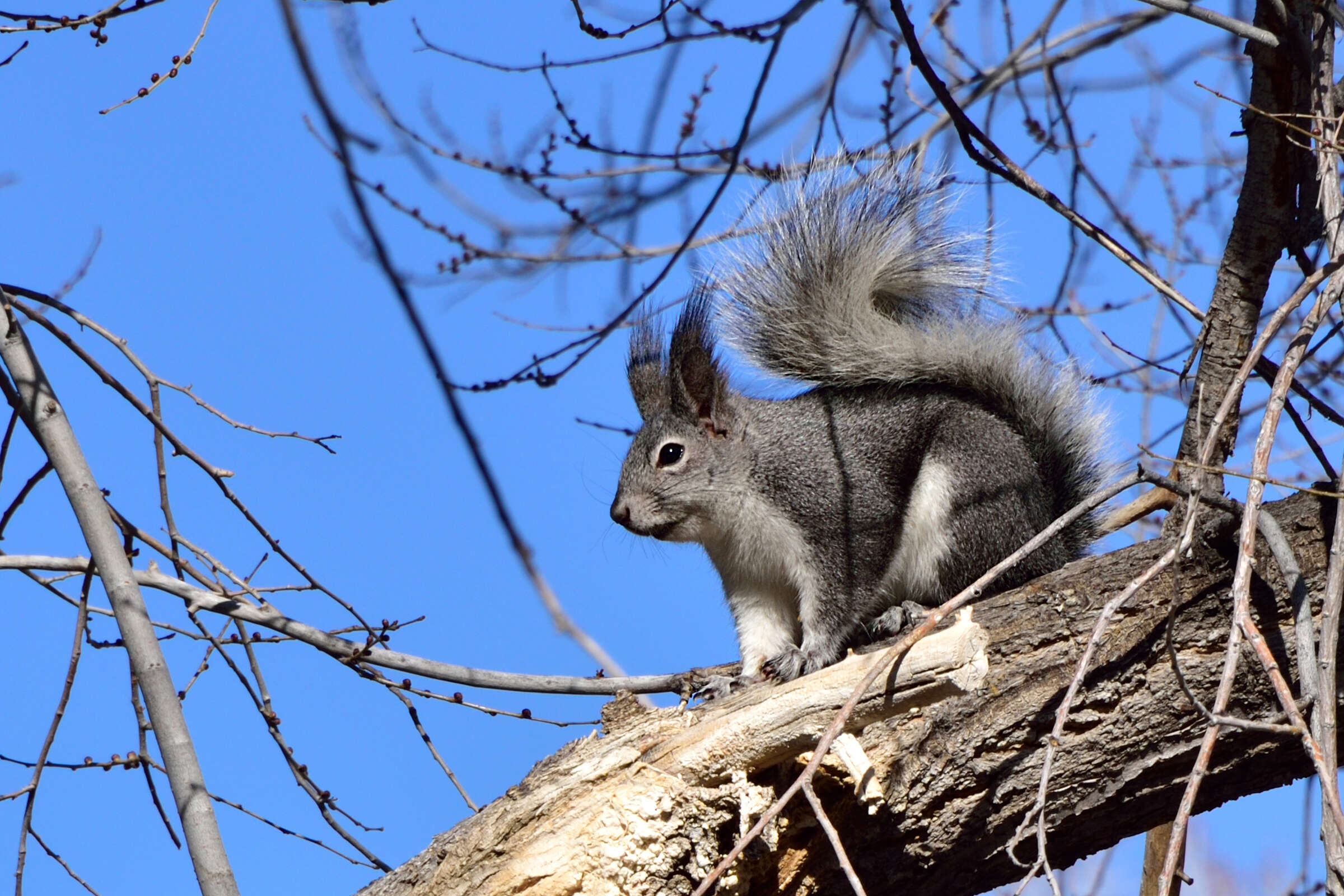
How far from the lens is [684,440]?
3.25 m

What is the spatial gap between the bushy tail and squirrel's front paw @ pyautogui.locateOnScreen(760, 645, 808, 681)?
81cm

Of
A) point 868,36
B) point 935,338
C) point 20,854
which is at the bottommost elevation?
point 20,854

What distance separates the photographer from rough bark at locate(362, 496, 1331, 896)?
2211 millimetres

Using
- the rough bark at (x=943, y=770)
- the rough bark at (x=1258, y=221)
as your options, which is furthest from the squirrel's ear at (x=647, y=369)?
the rough bark at (x=1258, y=221)

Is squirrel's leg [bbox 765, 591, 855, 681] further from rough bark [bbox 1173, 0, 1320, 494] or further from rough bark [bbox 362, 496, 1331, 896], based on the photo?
rough bark [bbox 1173, 0, 1320, 494]

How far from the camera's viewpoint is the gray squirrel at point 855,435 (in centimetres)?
294

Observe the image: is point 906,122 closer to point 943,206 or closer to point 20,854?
point 943,206

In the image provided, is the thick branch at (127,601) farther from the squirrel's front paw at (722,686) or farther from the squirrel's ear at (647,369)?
the squirrel's ear at (647,369)

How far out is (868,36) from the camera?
3355mm

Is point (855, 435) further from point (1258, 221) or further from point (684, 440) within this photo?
point (1258, 221)

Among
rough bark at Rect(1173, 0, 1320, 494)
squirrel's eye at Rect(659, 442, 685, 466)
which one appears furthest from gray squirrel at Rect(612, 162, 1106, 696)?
rough bark at Rect(1173, 0, 1320, 494)

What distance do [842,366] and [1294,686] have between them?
1.41 meters

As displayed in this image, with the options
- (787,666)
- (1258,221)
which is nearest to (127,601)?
(787,666)

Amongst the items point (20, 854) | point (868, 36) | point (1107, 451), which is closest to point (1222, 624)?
point (1107, 451)
